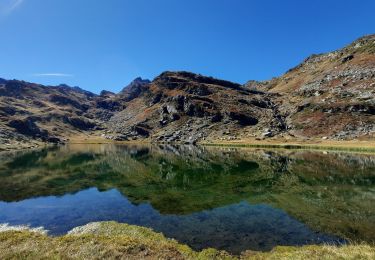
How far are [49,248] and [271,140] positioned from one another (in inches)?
7235

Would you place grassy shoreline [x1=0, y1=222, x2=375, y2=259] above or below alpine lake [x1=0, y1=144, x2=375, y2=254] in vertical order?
above

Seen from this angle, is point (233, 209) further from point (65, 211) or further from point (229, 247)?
point (65, 211)

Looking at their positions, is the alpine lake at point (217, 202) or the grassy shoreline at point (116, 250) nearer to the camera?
the grassy shoreline at point (116, 250)

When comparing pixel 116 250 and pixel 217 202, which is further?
pixel 217 202

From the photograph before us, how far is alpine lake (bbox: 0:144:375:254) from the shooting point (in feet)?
123

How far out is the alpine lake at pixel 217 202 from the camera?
123 feet

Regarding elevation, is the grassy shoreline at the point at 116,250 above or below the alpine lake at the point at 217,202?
above

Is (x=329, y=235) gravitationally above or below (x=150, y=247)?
below

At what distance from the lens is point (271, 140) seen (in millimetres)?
198750

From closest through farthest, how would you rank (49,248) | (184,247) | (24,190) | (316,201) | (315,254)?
(315,254), (49,248), (184,247), (316,201), (24,190)

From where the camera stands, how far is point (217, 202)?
183 ft

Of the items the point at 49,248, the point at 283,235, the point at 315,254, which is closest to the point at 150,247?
the point at 49,248

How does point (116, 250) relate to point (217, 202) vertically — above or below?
above

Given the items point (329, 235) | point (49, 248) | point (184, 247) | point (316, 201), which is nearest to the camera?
Answer: point (49, 248)
